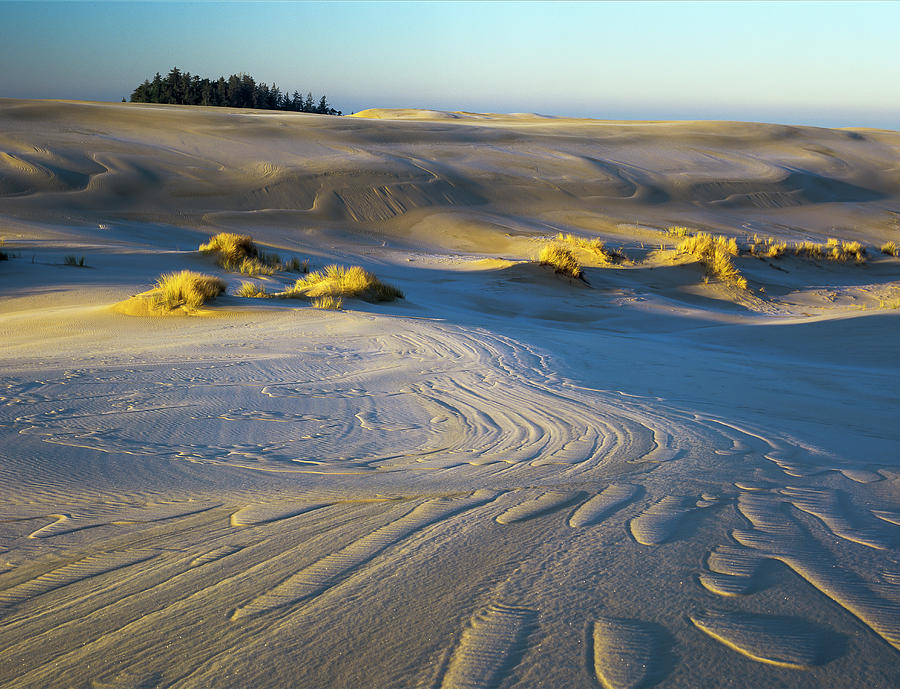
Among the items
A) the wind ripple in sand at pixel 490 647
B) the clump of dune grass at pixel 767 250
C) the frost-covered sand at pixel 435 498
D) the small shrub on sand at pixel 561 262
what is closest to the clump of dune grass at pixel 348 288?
the frost-covered sand at pixel 435 498

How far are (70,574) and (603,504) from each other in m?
1.94

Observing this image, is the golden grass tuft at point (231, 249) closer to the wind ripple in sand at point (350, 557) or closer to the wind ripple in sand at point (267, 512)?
the wind ripple in sand at point (267, 512)

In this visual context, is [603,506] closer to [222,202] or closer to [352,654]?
[352,654]

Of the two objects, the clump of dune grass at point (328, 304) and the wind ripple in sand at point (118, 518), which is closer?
the wind ripple in sand at point (118, 518)

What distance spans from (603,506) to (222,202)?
22.6m

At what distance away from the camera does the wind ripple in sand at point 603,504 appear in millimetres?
2846

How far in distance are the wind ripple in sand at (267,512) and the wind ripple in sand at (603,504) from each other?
1.00m

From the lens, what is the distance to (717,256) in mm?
17406

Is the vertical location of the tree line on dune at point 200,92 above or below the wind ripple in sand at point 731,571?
above

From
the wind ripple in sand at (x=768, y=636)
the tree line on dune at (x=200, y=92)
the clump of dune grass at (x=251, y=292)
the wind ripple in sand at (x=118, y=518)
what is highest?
the tree line on dune at (x=200, y=92)

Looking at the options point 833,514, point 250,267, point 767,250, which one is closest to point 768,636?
point 833,514

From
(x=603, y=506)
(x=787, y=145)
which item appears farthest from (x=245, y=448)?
(x=787, y=145)

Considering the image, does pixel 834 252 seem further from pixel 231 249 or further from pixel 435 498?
pixel 435 498

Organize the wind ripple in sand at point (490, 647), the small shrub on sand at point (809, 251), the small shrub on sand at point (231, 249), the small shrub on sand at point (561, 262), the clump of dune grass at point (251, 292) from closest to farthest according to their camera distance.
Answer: the wind ripple in sand at point (490, 647) < the clump of dune grass at point (251, 292) < the small shrub on sand at point (231, 249) < the small shrub on sand at point (561, 262) < the small shrub on sand at point (809, 251)
